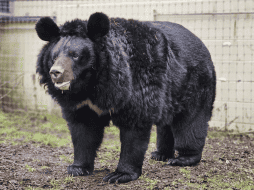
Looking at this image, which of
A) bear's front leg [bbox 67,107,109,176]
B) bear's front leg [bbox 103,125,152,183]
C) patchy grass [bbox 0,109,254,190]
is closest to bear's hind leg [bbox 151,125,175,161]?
patchy grass [bbox 0,109,254,190]

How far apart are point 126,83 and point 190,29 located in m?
4.63

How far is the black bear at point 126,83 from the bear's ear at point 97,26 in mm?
11

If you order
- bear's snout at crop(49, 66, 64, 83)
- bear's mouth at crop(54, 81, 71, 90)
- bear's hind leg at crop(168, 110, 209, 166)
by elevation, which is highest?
bear's snout at crop(49, 66, 64, 83)

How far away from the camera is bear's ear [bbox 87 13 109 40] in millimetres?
3541

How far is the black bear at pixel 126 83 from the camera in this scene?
141 inches

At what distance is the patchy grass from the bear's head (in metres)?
1.35

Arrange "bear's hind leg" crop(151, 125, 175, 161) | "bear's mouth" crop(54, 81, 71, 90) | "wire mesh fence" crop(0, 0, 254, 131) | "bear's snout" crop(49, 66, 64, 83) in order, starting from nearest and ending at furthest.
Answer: "bear's snout" crop(49, 66, 64, 83)
"bear's mouth" crop(54, 81, 71, 90)
"bear's hind leg" crop(151, 125, 175, 161)
"wire mesh fence" crop(0, 0, 254, 131)

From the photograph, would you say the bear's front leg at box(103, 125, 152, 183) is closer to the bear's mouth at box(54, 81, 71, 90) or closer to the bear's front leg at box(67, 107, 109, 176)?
the bear's front leg at box(67, 107, 109, 176)

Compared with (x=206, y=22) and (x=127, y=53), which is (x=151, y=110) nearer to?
(x=127, y=53)

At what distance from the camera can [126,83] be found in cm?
374

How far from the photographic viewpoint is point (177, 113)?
4.77 meters

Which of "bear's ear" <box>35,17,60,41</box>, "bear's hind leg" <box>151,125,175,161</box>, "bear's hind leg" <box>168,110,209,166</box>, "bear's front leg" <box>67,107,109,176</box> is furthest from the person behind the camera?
"bear's hind leg" <box>151,125,175,161</box>

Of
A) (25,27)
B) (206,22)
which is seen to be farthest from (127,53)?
(25,27)

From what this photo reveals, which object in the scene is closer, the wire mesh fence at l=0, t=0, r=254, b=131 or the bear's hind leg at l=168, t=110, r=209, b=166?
the bear's hind leg at l=168, t=110, r=209, b=166
